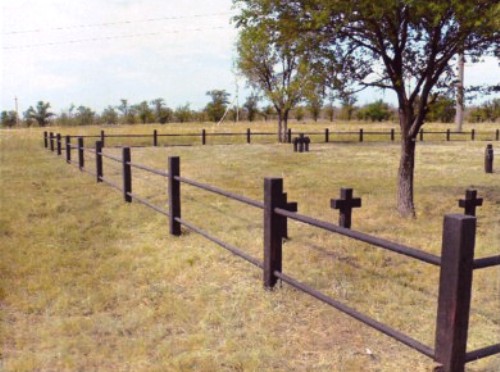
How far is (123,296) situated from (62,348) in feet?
3.87

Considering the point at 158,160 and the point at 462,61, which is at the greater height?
the point at 462,61

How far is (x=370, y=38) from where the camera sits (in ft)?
27.9

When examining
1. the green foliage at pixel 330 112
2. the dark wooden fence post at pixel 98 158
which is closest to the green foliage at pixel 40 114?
the green foliage at pixel 330 112

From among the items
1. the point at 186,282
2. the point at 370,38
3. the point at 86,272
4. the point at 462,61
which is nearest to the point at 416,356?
the point at 186,282

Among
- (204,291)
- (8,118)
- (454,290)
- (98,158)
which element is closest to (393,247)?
(454,290)

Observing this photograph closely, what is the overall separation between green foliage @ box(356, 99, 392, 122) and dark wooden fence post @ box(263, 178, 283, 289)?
63.6m

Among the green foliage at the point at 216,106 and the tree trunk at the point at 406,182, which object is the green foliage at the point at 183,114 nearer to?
the green foliage at the point at 216,106

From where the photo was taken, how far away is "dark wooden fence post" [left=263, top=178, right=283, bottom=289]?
468cm

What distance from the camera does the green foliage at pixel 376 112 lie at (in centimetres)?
6600

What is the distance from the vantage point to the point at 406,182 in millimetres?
9250

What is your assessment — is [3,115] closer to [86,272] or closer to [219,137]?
[219,137]

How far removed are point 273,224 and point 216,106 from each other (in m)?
62.6

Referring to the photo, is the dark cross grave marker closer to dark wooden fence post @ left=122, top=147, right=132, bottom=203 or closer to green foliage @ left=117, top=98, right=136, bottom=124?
dark wooden fence post @ left=122, top=147, right=132, bottom=203

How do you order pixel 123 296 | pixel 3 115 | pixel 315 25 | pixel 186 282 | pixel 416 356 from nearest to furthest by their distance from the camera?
pixel 416 356 → pixel 123 296 → pixel 186 282 → pixel 315 25 → pixel 3 115
